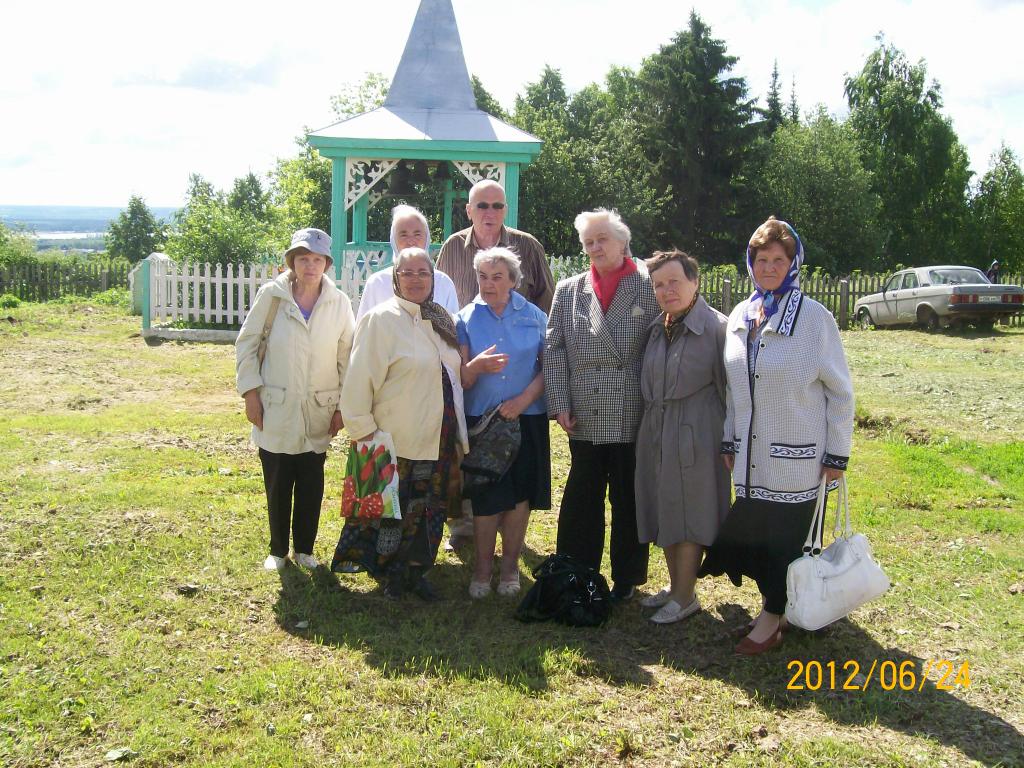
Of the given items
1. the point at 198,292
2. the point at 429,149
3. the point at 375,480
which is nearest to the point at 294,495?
the point at 375,480

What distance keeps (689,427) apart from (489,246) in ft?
5.64

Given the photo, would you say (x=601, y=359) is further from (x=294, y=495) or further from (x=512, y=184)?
(x=512, y=184)

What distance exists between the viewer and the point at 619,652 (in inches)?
164

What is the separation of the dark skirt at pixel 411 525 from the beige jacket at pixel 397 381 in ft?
0.31

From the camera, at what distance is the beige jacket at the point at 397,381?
4.43 metres

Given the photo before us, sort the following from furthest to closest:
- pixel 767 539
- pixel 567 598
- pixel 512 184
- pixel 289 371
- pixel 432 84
Result: 1. pixel 432 84
2. pixel 512 184
3. pixel 289 371
4. pixel 567 598
5. pixel 767 539

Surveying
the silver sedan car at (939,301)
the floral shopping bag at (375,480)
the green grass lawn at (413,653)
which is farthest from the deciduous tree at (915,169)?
the floral shopping bag at (375,480)

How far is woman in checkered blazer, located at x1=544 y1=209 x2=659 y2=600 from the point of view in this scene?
4.47 meters

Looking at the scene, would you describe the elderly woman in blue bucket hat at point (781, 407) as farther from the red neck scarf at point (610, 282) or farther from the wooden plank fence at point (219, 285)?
the wooden plank fence at point (219, 285)

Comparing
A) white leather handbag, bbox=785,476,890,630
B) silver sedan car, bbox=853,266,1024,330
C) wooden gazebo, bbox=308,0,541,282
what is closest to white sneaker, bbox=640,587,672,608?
white leather handbag, bbox=785,476,890,630

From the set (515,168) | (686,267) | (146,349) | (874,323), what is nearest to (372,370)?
(686,267)

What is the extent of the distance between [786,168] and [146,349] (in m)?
30.3

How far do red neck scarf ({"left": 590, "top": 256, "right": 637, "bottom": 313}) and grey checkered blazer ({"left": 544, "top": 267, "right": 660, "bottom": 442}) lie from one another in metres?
0.02

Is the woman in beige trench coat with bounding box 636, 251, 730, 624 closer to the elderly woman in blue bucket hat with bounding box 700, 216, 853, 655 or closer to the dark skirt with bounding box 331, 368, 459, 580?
the elderly woman in blue bucket hat with bounding box 700, 216, 853, 655
